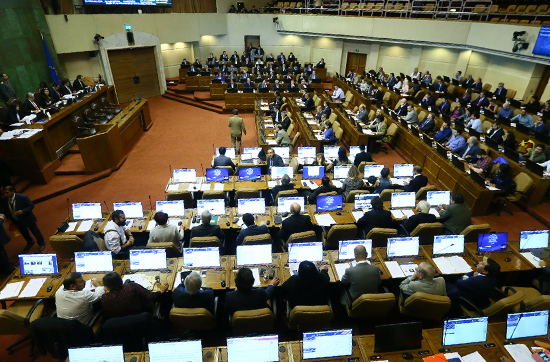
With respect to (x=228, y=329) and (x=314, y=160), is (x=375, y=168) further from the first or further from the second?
(x=228, y=329)

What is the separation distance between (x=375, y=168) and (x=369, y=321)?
12.7ft

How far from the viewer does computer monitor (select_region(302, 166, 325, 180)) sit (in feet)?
24.6

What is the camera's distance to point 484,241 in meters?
5.04

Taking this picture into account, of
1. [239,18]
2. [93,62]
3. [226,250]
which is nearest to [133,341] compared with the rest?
[226,250]

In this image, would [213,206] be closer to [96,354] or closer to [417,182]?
[96,354]

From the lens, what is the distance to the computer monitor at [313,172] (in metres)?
7.51

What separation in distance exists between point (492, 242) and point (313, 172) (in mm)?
3763

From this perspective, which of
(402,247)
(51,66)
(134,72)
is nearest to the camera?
(402,247)

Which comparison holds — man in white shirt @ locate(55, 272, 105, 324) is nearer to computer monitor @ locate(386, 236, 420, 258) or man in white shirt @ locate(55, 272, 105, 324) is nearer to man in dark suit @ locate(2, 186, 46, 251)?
man in dark suit @ locate(2, 186, 46, 251)

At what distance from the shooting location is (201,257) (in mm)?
4699

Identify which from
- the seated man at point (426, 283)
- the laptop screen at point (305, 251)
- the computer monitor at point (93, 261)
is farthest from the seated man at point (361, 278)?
the computer monitor at point (93, 261)

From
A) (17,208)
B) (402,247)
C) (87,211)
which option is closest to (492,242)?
(402,247)

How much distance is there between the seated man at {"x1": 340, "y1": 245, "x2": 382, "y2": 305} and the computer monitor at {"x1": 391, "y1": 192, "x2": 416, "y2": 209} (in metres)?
2.43

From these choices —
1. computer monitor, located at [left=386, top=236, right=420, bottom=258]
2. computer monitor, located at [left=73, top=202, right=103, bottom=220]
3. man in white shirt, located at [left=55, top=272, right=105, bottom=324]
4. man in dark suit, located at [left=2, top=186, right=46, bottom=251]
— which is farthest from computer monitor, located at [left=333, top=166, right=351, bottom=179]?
man in dark suit, located at [left=2, top=186, right=46, bottom=251]
